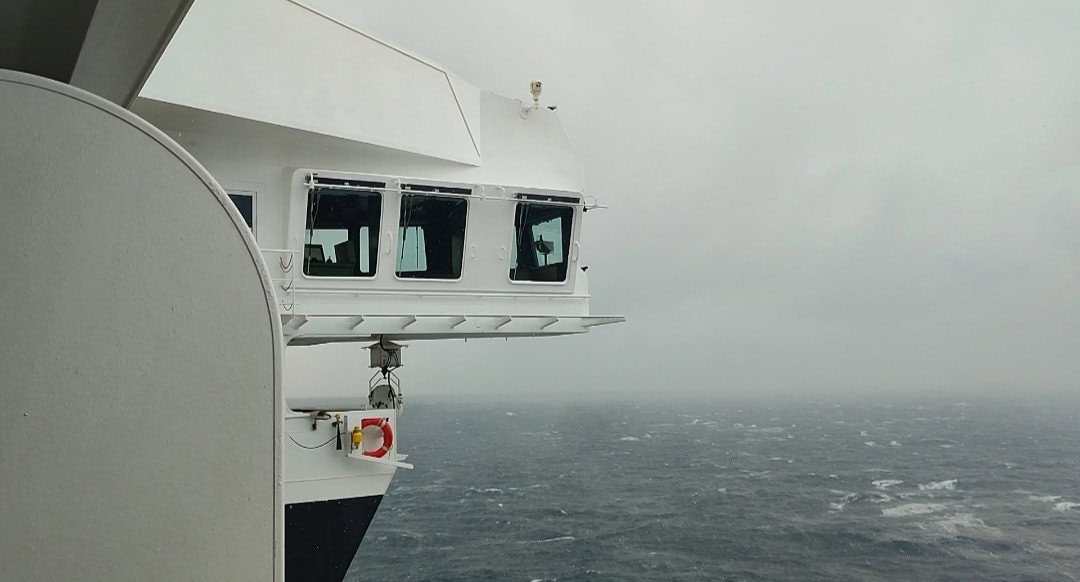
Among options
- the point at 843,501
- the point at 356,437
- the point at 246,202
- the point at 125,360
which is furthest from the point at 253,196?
the point at 843,501

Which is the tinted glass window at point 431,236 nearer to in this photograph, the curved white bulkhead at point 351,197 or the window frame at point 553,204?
the curved white bulkhead at point 351,197

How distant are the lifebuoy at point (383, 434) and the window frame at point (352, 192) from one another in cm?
194

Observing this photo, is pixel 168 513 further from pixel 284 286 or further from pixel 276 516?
pixel 284 286

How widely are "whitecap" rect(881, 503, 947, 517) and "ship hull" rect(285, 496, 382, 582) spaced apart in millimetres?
38873

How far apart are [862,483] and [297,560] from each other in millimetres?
52374

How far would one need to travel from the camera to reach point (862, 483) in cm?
5472

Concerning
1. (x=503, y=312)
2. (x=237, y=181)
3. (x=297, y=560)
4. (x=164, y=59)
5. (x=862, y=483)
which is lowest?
(x=862, y=483)

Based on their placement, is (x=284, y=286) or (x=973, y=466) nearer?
(x=284, y=286)

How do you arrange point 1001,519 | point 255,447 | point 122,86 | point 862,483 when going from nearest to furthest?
point 255,447 < point 122,86 < point 1001,519 < point 862,483

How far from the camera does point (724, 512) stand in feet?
129

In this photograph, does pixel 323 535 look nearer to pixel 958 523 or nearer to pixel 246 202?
pixel 246 202

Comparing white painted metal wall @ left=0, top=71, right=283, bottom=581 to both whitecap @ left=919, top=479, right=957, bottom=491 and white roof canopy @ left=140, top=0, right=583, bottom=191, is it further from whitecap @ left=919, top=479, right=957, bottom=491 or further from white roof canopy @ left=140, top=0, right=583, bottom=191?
whitecap @ left=919, top=479, right=957, bottom=491

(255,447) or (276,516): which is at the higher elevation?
(255,447)

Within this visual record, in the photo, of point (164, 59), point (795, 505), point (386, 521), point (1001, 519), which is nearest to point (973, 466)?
point (1001, 519)
